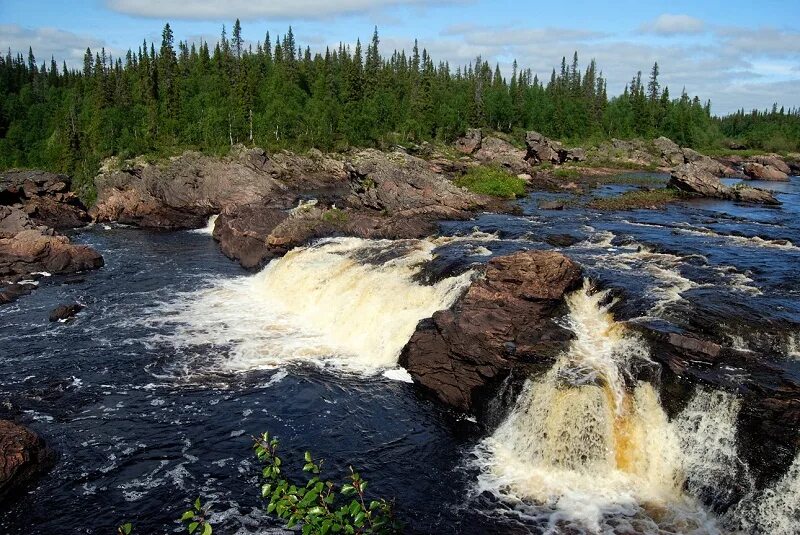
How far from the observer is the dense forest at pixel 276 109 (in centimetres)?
8612

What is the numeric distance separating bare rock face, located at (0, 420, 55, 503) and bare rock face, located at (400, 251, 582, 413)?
1277 cm

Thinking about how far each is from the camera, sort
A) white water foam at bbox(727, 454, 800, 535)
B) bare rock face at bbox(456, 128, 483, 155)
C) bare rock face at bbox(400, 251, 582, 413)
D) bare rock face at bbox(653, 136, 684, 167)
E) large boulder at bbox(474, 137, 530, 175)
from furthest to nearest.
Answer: bare rock face at bbox(456, 128, 483, 155)
bare rock face at bbox(653, 136, 684, 167)
large boulder at bbox(474, 137, 530, 175)
bare rock face at bbox(400, 251, 582, 413)
white water foam at bbox(727, 454, 800, 535)

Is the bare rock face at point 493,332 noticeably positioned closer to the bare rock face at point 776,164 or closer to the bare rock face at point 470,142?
the bare rock face at point 470,142

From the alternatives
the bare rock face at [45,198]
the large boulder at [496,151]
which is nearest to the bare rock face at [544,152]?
the large boulder at [496,151]

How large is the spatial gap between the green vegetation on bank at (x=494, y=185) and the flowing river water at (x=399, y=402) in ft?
74.6

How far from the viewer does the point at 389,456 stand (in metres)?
18.7

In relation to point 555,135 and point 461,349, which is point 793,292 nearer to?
point 461,349

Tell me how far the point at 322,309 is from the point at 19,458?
16395mm

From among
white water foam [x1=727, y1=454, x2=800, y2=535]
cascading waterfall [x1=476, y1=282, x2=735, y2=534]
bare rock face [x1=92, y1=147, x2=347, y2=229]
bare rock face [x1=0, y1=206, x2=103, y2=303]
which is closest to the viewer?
white water foam [x1=727, y1=454, x2=800, y2=535]

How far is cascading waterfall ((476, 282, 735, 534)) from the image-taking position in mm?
15742

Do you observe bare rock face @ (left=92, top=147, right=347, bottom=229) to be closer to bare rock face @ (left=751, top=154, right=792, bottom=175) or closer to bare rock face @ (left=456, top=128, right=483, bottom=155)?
bare rock face @ (left=456, top=128, right=483, bottom=155)

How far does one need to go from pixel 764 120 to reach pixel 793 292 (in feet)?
657

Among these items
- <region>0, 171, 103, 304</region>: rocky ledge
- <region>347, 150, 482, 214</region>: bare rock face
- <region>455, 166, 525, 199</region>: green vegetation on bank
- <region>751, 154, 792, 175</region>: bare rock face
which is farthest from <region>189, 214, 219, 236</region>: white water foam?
<region>751, 154, 792, 175</region>: bare rock face

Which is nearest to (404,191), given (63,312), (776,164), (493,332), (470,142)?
(63,312)
